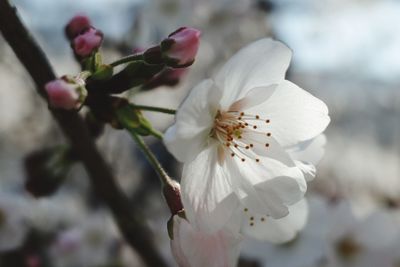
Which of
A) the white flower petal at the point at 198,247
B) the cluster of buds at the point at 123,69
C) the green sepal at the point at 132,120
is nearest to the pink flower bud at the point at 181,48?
the cluster of buds at the point at 123,69

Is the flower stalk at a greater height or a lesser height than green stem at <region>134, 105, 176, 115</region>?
lesser

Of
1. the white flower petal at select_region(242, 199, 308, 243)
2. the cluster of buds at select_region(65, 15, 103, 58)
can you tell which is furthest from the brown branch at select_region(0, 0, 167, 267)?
the white flower petal at select_region(242, 199, 308, 243)

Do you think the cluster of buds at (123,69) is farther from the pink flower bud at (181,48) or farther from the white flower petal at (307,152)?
the white flower petal at (307,152)

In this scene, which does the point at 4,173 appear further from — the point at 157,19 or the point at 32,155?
the point at 32,155

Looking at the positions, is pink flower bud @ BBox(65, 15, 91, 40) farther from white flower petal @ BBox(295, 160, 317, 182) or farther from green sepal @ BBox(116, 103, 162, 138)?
white flower petal @ BBox(295, 160, 317, 182)

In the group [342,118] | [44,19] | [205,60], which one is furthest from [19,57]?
[342,118]
